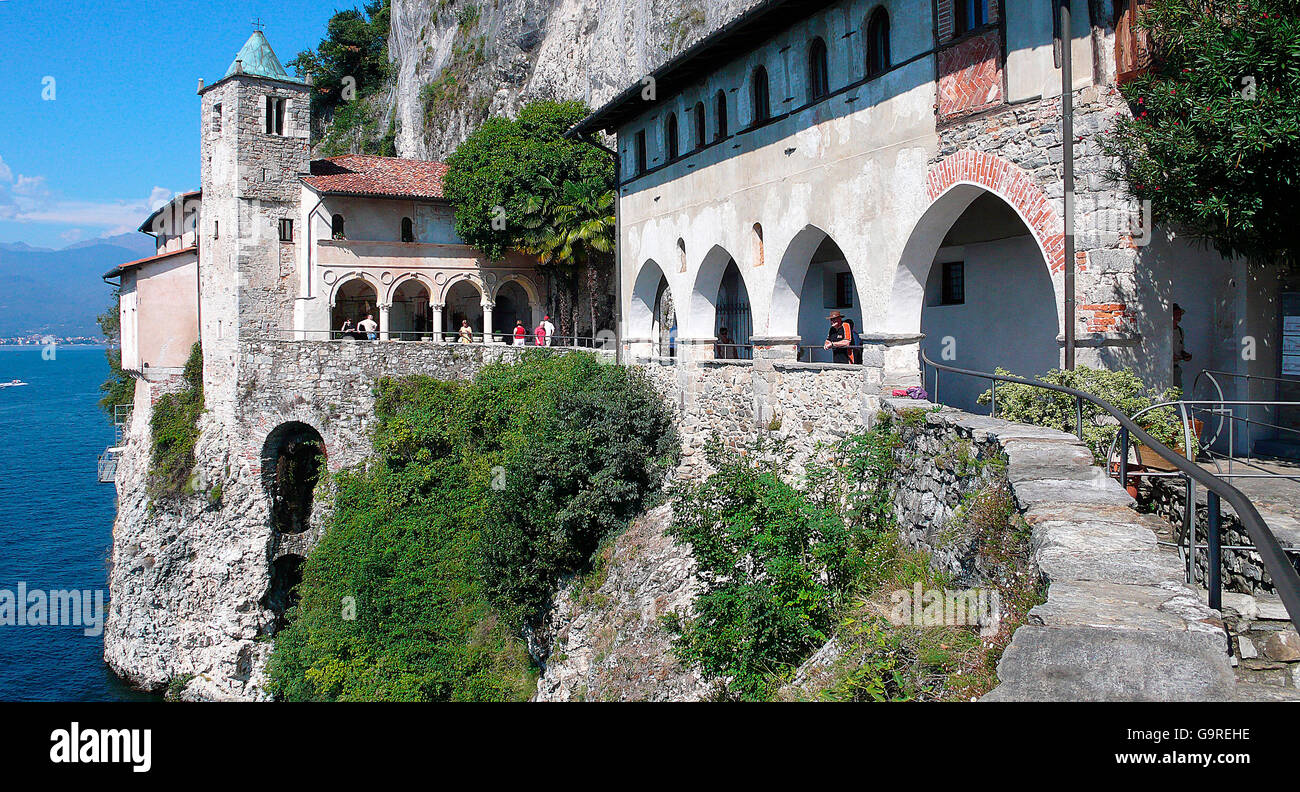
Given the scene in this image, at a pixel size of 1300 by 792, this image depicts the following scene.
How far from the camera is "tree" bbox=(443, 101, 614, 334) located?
31.1 metres

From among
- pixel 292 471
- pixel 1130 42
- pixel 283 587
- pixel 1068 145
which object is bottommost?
pixel 283 587

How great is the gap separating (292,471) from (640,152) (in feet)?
53.2

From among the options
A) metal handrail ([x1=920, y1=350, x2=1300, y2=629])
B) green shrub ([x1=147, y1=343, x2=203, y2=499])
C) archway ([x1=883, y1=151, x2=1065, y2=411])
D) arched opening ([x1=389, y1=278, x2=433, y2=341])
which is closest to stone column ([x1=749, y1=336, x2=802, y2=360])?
archway ([x1=883, y1=151, x2=1065, y2=411])

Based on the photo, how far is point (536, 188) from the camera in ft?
104

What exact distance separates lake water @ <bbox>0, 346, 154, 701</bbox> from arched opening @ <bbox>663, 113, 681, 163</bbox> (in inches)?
948

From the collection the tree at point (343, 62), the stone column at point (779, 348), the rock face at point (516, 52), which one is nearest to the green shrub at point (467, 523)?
the stone column at point (779, 348)

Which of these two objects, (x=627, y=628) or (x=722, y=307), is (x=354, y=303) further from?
(x=627, y=628)

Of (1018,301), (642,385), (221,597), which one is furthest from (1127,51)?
(221,597)

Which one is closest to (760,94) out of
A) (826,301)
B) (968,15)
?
(968,15)

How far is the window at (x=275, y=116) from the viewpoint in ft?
99.9

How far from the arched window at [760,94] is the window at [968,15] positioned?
5.18 m

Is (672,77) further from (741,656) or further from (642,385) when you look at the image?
(741,656)

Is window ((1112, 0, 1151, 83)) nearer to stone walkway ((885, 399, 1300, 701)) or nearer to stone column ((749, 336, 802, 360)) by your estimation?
stone walkway ((885, 399, 1300, 701))
